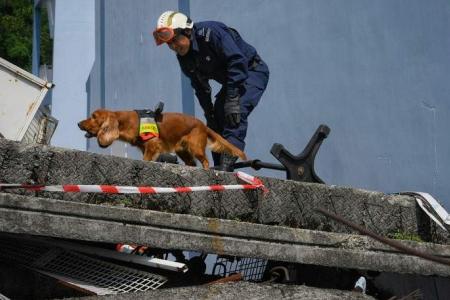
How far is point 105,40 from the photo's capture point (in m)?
13.6

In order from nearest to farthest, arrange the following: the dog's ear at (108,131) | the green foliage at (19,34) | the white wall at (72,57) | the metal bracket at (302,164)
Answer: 1. the metal bracket at (302,164)
2. the dog's ear at (108,131)
3. the white wall at (72,57)
4. the green foliage at (19,34)

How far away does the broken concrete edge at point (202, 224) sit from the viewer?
363 cm

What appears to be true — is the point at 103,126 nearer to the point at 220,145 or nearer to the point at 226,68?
the point at 220,145

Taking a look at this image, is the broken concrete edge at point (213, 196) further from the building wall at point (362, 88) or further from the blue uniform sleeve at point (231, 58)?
the blue uniform sleeve at point (231, 58)

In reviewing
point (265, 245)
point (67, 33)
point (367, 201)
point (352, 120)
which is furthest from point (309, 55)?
point (67, 33)

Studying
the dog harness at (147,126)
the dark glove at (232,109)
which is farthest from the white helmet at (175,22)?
the dog harness at (147,126)

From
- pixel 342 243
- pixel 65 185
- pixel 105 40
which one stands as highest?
pixel 105 40

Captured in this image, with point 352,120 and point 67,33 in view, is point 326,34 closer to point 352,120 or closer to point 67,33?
point 352,120

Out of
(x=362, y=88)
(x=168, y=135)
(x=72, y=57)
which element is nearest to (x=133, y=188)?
(x=168, y=135)

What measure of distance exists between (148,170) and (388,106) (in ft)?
10.3

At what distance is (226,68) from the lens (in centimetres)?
621

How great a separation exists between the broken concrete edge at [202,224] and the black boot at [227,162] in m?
1.47

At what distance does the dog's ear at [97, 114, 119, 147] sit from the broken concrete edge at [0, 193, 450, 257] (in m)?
2.79

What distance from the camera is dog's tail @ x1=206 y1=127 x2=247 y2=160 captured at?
20.1ft
